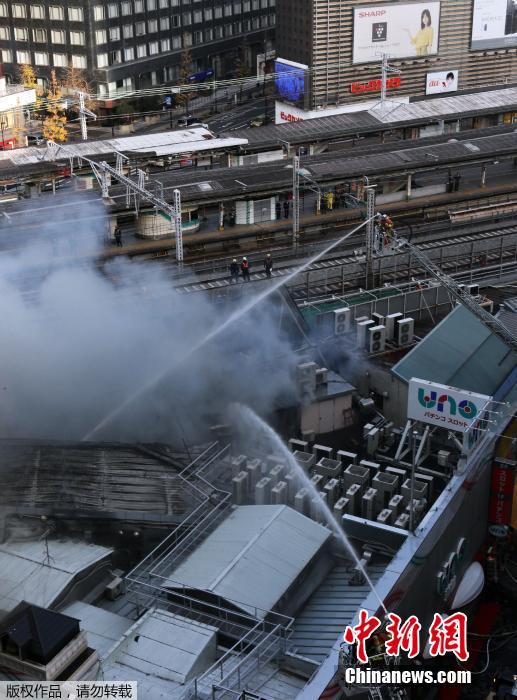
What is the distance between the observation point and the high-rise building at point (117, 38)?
61.9 metres

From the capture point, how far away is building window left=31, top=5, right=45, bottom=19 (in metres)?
63.1

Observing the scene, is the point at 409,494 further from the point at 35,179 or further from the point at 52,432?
the point at 35,179

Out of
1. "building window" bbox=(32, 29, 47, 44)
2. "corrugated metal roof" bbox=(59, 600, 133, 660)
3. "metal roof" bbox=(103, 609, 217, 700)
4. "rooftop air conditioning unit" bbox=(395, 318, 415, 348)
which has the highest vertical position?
"building window" bbox=(32, 29, 47, 44)

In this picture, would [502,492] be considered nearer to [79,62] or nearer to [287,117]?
[287,117]

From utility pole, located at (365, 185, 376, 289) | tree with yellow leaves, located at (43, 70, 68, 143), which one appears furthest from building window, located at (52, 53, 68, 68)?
utility pole, located at (365, 185, 376, 289)

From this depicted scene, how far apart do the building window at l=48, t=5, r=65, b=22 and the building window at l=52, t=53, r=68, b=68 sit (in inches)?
80.4

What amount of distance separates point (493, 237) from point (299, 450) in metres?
16.0

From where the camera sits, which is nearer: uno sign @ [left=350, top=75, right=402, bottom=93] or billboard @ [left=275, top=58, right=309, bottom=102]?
billboard @ [left=275, top=58, right=309, bottom=102]

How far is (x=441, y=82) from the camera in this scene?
198 feet

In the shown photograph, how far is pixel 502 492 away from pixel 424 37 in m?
44.4

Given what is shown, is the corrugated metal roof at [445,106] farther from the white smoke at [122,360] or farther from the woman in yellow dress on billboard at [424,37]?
the white smoke at [122,360]

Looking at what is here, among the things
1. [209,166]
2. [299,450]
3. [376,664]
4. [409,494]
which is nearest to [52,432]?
[299,450]

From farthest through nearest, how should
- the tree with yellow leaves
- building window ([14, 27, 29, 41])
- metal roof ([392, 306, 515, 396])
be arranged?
building window ([14, 27, 29, 41]) → the tree with yellow leaves → metal roof ([392, 306, 515, 396])

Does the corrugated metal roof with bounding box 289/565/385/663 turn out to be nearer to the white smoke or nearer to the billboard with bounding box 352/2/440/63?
the white smoke
